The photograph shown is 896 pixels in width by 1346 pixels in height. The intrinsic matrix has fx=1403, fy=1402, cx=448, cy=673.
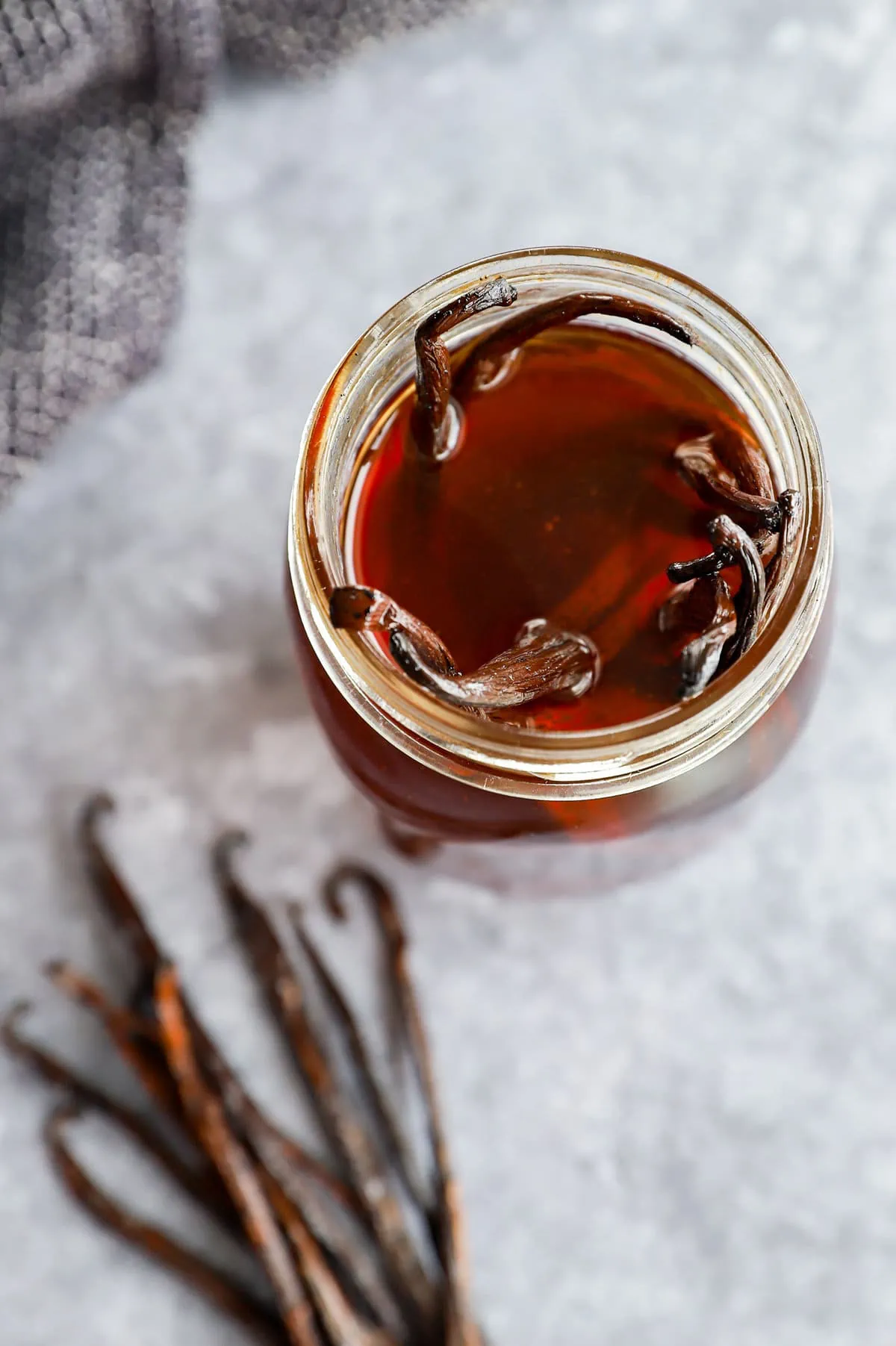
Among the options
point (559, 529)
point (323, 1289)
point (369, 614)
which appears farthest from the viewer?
point (323, 1289)

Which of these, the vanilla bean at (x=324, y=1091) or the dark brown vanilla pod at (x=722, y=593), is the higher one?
the dark brown vanilla pod at (x=722, y=593)

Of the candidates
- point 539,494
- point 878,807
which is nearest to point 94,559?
point 539,494

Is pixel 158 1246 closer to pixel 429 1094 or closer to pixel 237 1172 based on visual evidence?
pixel 237 1172

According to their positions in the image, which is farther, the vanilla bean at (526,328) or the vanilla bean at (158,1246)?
the vanilla bean at (158,1246)

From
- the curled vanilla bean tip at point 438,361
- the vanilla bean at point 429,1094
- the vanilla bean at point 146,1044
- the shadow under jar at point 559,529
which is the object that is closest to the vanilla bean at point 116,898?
the vanilla bean at point 146,1044

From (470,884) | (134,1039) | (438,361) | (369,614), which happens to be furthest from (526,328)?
(134,1039)

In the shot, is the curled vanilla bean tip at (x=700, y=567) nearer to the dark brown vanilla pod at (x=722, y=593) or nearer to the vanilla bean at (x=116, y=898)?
the dark brown vanilla pod at (x=722, y=593)

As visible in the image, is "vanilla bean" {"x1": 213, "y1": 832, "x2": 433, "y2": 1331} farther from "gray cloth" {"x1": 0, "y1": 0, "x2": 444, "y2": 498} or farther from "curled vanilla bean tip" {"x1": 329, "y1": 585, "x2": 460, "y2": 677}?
"curled vanilla bean tip" {"x1": 329, "y1": 585, "x2": 460, "y2": 677}
